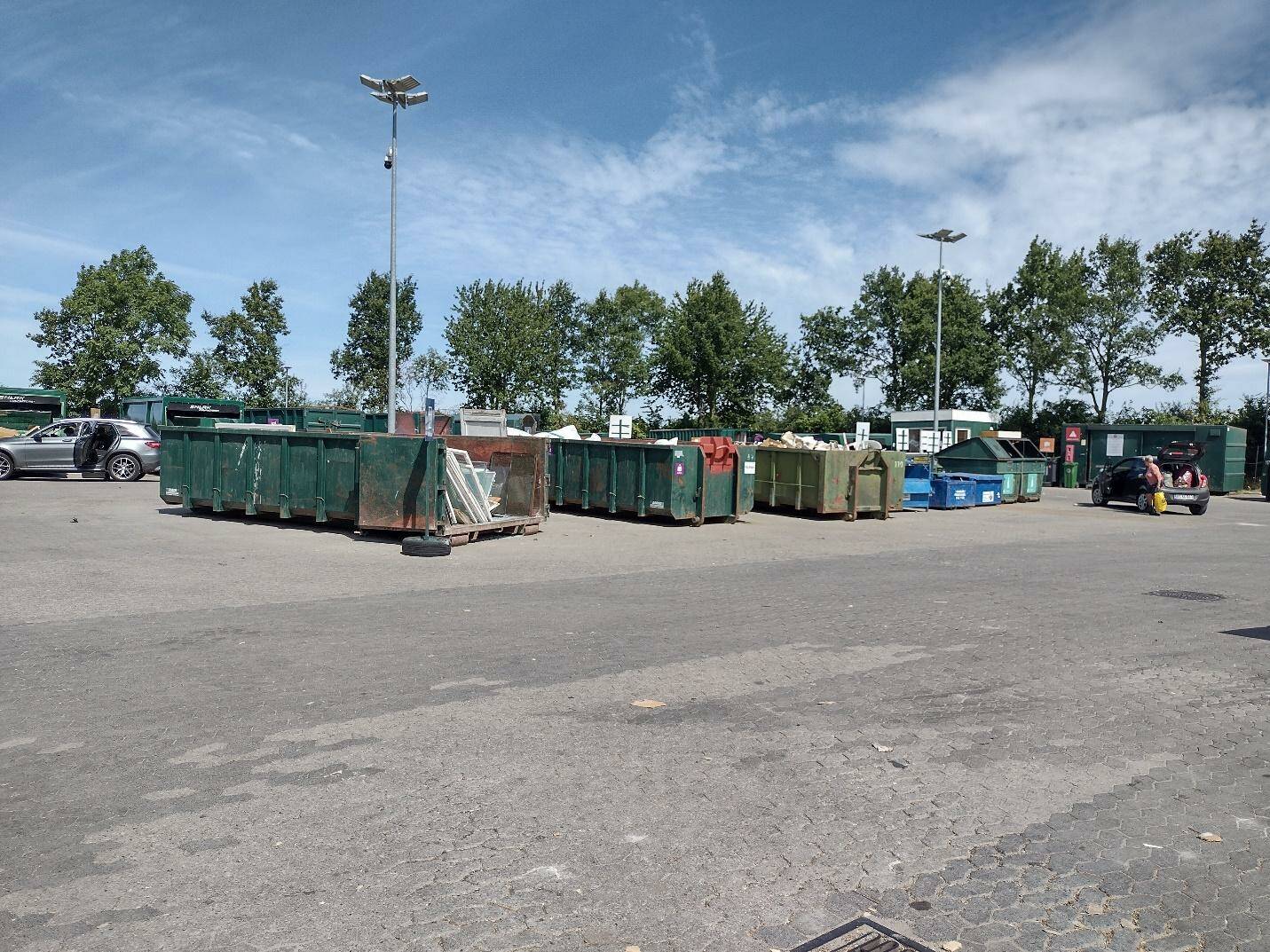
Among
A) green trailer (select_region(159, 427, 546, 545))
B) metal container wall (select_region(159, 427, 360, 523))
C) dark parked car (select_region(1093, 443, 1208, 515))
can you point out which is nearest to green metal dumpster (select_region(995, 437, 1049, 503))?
dark parked car (select_region(1093, 443, 1208, 515))

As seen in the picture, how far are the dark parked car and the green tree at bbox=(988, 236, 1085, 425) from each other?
31.2 meters

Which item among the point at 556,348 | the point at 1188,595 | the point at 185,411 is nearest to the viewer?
the point at 1188,595

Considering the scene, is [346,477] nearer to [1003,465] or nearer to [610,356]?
[1003,465]

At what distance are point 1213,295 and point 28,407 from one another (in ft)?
200

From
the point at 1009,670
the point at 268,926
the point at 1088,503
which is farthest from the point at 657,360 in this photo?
the point at 268,926

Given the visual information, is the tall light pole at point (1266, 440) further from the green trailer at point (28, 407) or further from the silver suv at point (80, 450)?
the green trailer at point (28, 407)

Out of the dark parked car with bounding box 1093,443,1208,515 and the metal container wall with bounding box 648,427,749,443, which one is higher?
the metal container wall with bounding box 648,427,749,443

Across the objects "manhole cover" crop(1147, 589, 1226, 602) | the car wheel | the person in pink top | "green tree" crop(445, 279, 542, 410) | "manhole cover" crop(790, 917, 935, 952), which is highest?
"green tree" crop(445, 279, 542, 410)

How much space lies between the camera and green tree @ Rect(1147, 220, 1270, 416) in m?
49.0

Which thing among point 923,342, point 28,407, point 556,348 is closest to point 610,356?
point 556,348

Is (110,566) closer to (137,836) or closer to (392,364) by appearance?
(137,836)

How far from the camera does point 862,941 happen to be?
3170 millimetres

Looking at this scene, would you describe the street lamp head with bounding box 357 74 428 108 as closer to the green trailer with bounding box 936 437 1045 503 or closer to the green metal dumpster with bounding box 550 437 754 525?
the green metal dumpster with bounding box 550 437 754 525

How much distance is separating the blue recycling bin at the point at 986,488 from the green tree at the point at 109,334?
44187 mm
